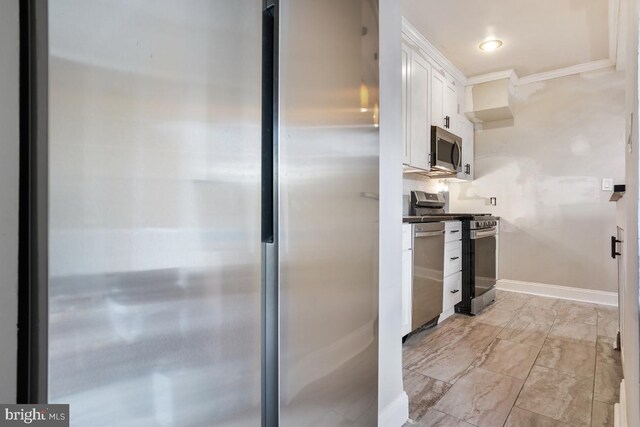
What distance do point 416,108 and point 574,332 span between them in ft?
7.56

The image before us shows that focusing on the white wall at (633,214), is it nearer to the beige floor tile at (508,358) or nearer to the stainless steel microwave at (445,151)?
the beige floor tile at (508,358)

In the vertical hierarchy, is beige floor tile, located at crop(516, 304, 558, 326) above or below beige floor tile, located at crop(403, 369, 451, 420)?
above

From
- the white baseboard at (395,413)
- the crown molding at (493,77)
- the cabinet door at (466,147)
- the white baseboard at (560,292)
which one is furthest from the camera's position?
the cabinet door at (466,147)

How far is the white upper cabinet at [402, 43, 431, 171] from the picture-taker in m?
2.88

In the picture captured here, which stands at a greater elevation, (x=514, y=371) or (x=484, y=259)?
(x=484, y=259)

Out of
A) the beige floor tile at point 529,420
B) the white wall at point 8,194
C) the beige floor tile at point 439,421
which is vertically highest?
the white wall at point 8,194

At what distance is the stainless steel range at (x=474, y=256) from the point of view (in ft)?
10.2

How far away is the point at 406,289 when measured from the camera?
2.33 metres

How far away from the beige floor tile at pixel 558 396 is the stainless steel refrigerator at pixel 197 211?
1157 mm

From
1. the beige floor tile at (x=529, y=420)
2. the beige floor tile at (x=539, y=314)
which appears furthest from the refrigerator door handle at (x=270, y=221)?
the beige floor tile at (x=539, y=314)

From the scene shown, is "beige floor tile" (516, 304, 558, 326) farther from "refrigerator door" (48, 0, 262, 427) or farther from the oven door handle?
"refrigerator door" (48, 0, 262, 427)

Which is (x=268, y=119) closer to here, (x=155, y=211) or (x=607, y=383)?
(x=155, y=211)

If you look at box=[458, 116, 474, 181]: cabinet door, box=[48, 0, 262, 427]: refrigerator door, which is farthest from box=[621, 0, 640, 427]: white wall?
box=[458, 116, 474, 181]: cabinet door

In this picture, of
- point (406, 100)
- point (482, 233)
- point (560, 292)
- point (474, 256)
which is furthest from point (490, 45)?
point (560, 292)
